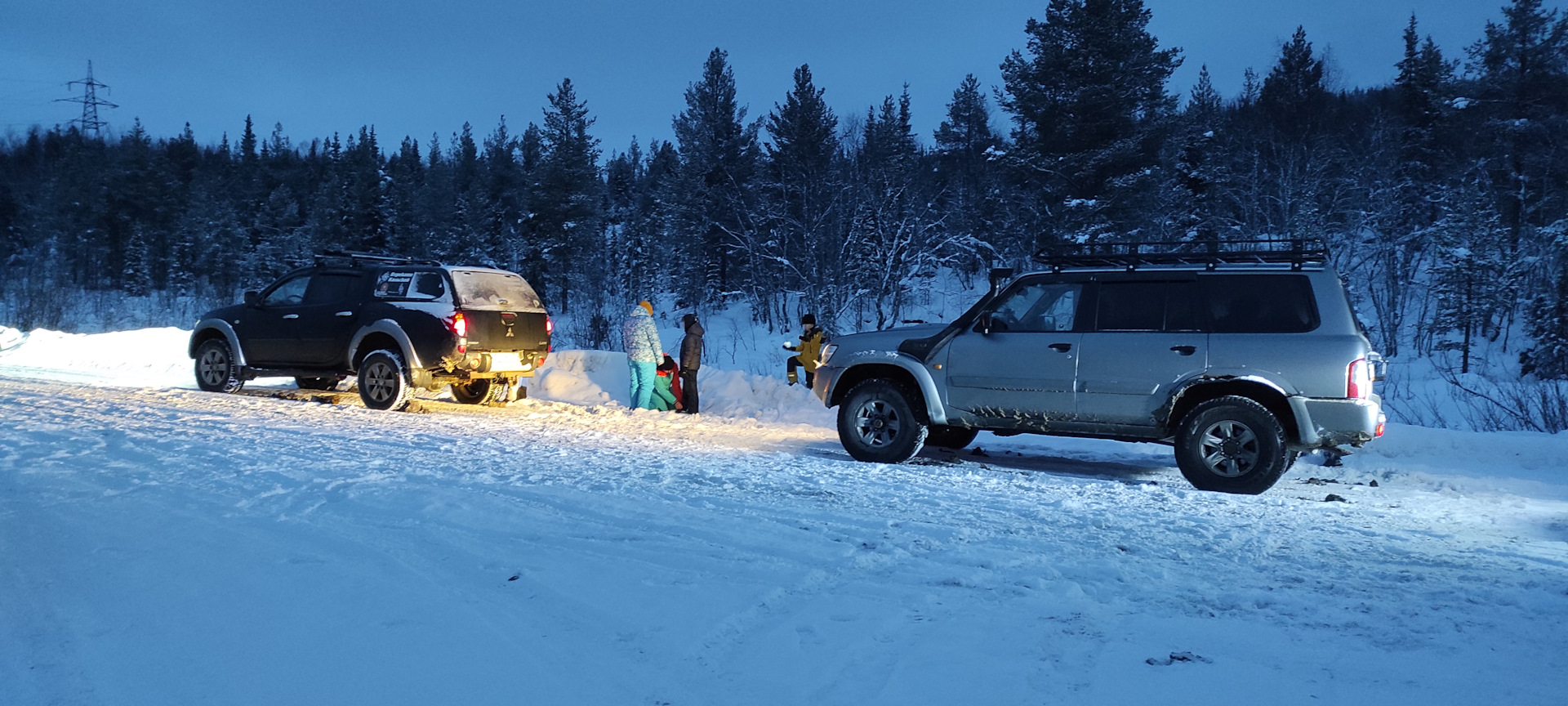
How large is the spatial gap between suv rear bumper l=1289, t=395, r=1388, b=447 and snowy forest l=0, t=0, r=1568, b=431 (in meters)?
5.62

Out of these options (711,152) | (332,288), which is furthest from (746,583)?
(711,152)

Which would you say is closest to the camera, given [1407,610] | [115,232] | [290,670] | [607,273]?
[290,670]

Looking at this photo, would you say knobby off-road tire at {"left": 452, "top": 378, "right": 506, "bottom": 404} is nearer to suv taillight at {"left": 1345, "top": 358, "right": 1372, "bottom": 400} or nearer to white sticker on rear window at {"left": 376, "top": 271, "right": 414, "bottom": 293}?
white sticker on rear window at {"left": 376, "top": 271, "right": 414, "bottom": 293}

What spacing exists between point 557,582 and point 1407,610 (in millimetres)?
3905

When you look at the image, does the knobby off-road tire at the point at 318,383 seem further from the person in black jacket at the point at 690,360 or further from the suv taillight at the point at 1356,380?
the suv taillight at the point at 1356,380

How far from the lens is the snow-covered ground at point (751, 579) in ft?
11.1

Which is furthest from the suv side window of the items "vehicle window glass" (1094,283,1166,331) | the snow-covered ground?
the snow-covered ground

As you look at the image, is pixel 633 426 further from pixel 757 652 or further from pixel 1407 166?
pixel 1407 166

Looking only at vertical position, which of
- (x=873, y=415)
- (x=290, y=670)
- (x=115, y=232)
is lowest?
(x=290, y=670)

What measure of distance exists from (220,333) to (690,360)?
23.8 feet

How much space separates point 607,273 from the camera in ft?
114

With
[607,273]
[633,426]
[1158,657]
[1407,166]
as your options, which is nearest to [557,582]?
[1158,657]

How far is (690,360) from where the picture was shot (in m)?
13.2

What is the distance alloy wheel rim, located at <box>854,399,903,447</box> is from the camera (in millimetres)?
8906
